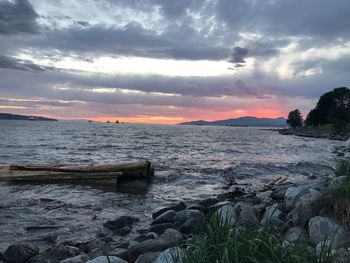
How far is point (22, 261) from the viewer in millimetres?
7336

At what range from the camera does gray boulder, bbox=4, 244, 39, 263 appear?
7341 millimetres

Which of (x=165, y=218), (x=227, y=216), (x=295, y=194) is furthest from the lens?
(x=165, y=218)

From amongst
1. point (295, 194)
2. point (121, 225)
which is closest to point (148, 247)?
point (121, 225)

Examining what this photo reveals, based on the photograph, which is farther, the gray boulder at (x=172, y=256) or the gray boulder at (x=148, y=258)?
the gray boulder at (x=148, y=258)

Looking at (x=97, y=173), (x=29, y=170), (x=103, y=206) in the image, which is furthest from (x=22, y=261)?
(x=29, y=170)

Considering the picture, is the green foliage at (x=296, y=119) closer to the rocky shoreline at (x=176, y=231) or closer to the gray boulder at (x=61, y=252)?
the rocky shoreline at (x=176, y=231)

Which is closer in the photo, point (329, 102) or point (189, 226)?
point (189, 226)

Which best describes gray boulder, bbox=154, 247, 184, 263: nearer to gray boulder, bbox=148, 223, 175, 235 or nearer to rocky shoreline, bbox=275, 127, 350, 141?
gray boulder, bbox=148, 223, 175, 235

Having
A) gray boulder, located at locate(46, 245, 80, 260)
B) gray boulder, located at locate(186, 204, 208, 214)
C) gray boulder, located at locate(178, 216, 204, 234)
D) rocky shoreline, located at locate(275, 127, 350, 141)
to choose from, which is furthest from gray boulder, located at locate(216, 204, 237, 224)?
rocky shoreline, located at locate(275, 127, 350, 141)

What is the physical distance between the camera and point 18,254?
742 centimetres

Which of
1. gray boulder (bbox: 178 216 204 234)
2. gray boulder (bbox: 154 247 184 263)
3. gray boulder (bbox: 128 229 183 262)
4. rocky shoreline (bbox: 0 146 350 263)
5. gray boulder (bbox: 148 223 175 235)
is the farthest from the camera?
gray boulder (bbox: 148 223 175 235)

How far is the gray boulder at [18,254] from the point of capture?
24.1ft

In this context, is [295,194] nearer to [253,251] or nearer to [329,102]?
[253,251]

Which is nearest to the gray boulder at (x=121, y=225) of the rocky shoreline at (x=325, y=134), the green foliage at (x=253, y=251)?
the green foliage at (x=253, y=251)
